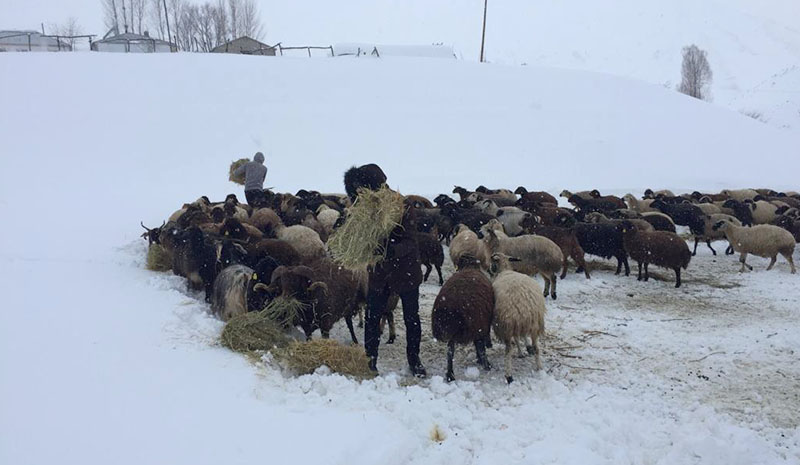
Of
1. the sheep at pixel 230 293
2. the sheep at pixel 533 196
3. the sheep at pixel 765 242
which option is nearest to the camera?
the sheep at pixel 230 293

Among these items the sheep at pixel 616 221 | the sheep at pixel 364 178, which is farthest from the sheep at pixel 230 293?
the sheep at pixel 616 221

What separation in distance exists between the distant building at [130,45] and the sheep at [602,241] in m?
43.3

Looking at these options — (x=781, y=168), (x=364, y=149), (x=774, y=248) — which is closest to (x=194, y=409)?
(x=774, y=248)

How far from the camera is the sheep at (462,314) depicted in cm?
593

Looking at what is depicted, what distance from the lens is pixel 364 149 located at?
84.3 feet

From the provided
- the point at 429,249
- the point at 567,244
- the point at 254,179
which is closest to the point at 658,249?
the point at 567,244

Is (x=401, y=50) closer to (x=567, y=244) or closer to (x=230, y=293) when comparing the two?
(x=567, y=244)

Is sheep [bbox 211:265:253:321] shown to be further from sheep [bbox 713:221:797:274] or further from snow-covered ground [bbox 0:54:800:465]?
sheep [bbox 713:221:797:274]

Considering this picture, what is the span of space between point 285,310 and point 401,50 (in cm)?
4042

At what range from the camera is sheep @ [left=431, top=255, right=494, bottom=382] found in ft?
19.5

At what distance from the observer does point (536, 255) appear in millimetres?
9305

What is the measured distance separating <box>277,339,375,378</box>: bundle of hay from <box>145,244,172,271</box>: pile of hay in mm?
4465

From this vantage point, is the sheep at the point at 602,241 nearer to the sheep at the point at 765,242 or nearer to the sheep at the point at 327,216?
the sheep at the point at 765,242

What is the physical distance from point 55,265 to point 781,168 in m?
30.3
